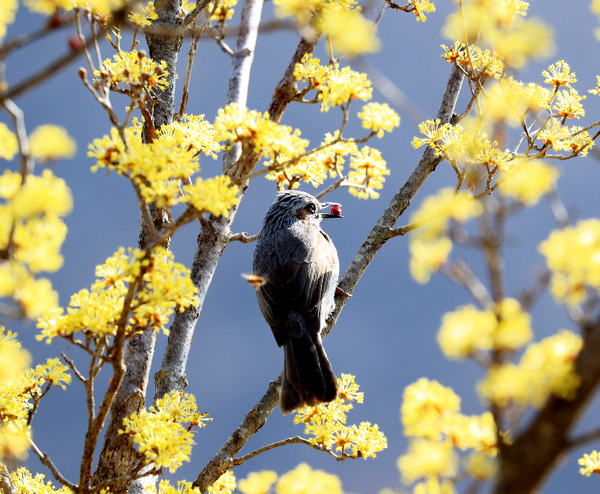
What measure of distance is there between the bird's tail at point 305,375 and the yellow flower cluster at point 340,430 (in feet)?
0.25

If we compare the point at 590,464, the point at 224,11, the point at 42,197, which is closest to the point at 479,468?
the point at 590,464

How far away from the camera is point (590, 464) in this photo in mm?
2340

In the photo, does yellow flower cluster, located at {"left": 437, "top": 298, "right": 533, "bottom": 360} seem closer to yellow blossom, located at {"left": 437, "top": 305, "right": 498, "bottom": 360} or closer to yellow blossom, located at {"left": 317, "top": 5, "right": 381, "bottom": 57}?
yellow blossom, located at {"left": 437, "top": 305, "right": 498, "bottom": 360}

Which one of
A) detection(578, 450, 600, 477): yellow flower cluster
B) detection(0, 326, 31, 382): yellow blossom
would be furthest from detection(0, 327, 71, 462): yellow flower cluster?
detection(578, 450, 600, 477): yellow flower cluster

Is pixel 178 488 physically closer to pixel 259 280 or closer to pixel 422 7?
pixel 259 280

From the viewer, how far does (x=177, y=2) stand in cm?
481

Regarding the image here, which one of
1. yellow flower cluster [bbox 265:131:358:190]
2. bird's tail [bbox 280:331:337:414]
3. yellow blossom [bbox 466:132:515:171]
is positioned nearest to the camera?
yellow blossom [bbox 466:132:515:171]

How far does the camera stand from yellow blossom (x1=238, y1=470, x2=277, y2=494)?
292 cm

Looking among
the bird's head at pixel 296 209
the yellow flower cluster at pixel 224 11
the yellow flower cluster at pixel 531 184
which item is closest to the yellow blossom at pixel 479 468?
the yellow flower cluster at pixel 531 184

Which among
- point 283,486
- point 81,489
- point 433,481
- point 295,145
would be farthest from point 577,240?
point 81,489

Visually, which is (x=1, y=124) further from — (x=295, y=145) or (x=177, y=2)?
(x=177, y=2)

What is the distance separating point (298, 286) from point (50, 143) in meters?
2.67

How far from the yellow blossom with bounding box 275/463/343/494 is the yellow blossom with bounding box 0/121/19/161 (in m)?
2.05

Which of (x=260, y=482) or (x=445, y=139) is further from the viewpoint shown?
(x=445, y=139)
